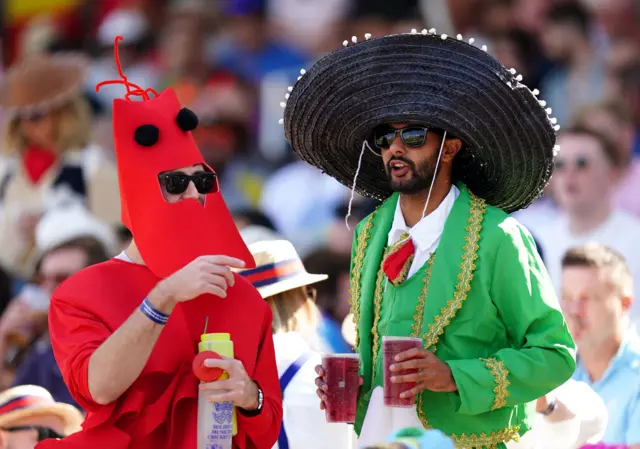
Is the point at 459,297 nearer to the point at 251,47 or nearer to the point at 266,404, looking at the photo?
Answer: the point at 266,404

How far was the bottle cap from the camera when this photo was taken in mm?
3924

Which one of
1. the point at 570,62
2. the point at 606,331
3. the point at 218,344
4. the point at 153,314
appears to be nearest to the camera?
the point at 153,314

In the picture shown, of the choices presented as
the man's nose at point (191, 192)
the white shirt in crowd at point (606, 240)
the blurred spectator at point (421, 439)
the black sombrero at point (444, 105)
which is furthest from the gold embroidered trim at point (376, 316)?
the white shirt in crowd at point (606, 240)

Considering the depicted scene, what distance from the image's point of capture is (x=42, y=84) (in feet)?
32.2

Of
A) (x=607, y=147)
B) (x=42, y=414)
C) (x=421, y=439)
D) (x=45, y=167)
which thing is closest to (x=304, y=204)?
(x=45, y=167)

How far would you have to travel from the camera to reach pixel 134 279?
4164mm

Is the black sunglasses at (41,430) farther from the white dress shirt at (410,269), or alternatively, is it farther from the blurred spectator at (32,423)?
the white dress shirt at (410,269)

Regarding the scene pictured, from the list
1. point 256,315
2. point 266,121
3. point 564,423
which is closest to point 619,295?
point 564,423

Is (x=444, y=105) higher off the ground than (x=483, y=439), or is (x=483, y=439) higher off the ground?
(x=444, y=105)

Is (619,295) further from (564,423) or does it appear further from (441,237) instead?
(441,237)

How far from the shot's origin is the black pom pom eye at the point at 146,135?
4.12 meters

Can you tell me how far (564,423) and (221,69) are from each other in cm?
624

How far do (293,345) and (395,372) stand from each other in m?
1.23

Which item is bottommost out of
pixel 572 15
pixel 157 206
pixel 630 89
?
pixel 157 206
